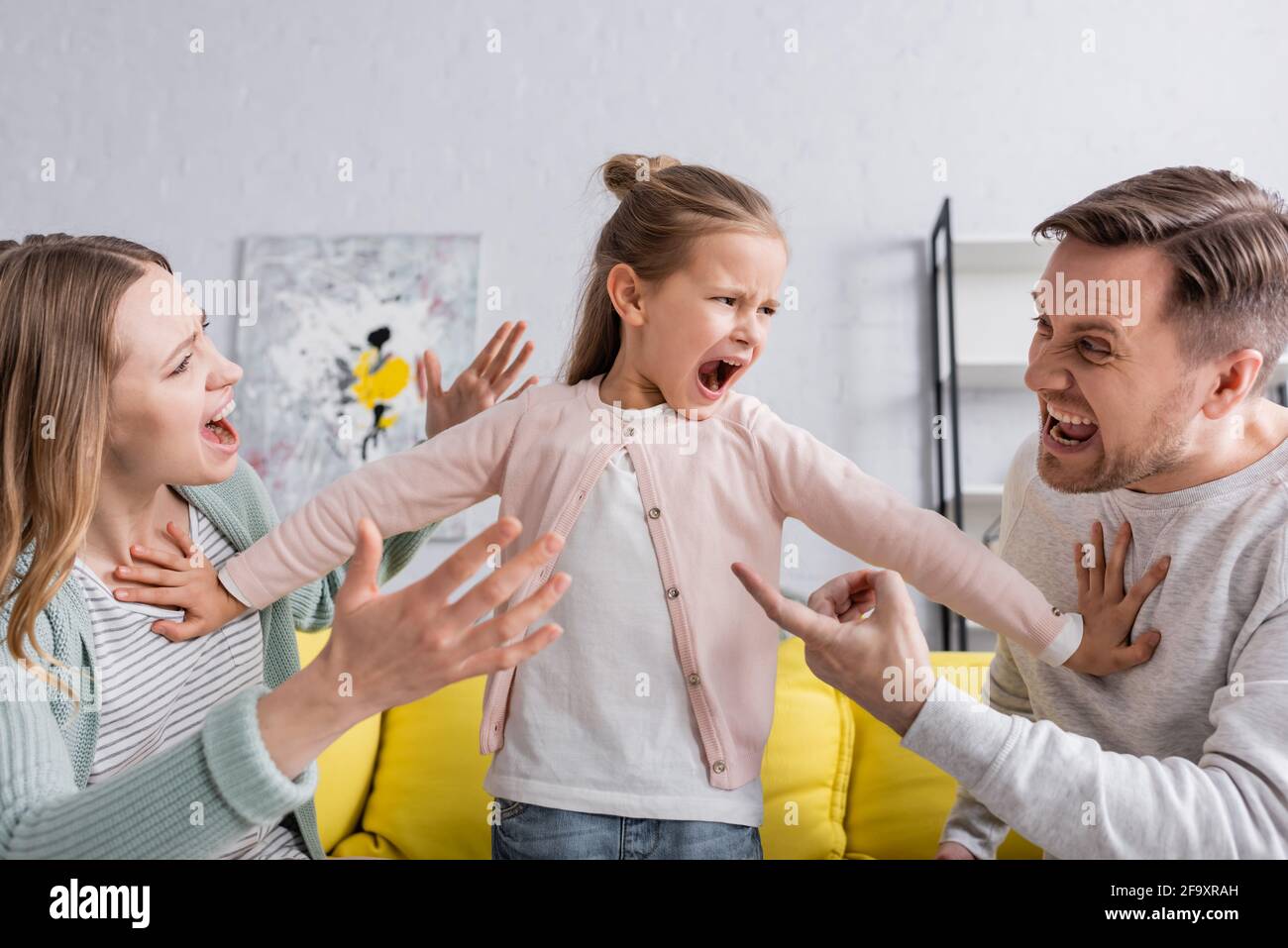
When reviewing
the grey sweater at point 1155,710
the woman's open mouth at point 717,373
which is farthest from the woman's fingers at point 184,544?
the grey sweater at point 1155,710

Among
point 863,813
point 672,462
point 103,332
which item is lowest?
point 863,813

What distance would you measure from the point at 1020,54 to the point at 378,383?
5.79ft

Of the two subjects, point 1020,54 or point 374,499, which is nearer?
Answer: point 374,499

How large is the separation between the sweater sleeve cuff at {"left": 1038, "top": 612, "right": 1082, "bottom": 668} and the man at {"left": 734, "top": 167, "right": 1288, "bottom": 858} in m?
0.06

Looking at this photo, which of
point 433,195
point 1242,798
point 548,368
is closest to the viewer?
point 1242,798

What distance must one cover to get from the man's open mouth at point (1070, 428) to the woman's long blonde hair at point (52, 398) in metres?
0.85

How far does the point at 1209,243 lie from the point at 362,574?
77cm

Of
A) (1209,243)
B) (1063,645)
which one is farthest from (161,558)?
→ (1209,243)

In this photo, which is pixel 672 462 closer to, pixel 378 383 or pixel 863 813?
pixel 863 813

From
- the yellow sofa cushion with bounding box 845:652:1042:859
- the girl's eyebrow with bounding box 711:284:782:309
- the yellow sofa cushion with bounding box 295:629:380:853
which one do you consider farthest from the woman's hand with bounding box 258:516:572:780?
the yellow sofa cushion with bounding box 845:652:1042:859

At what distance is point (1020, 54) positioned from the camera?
94.0 inches

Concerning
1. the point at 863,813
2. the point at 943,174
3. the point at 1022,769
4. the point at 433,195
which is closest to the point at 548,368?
the point at 433,195

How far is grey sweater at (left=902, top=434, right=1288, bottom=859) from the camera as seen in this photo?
2.50 ft

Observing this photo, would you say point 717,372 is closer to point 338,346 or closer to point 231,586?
point 231,586
